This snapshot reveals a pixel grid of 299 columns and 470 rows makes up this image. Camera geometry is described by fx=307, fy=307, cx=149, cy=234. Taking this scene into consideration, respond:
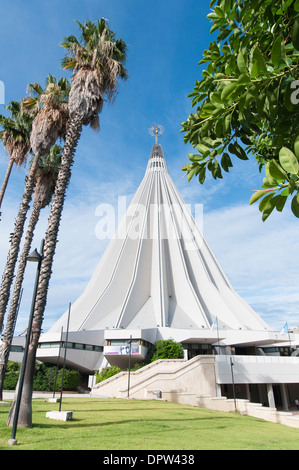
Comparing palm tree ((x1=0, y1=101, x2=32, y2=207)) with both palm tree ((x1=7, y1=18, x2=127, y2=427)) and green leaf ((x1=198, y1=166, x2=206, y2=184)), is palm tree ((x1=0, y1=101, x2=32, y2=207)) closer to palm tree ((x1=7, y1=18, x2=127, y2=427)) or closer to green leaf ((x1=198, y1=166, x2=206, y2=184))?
palm tree ((x1=7, y1=18, x2=127, y2=427))

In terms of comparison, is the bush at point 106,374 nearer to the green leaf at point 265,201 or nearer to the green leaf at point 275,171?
the green leaf at point 265,201

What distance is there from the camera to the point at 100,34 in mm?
13547

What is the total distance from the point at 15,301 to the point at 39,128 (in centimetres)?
884

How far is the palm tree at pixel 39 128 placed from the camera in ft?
47.2

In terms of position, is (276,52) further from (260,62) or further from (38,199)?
(38,199)

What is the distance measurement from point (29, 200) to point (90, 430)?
11.9 meters

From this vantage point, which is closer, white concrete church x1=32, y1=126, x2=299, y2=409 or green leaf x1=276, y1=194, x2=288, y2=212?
green leaf x1=276, y1=194, x2=288, y2=212

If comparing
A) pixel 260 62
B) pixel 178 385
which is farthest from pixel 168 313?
pixel 260 62

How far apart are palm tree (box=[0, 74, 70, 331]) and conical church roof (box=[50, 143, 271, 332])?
24195mm

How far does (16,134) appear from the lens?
17.6 meters

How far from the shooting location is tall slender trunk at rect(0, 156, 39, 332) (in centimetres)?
1508

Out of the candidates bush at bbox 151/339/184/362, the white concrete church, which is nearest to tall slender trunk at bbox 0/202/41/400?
the white concrete church

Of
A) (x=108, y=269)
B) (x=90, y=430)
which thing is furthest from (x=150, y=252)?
(x=90, y=430)
